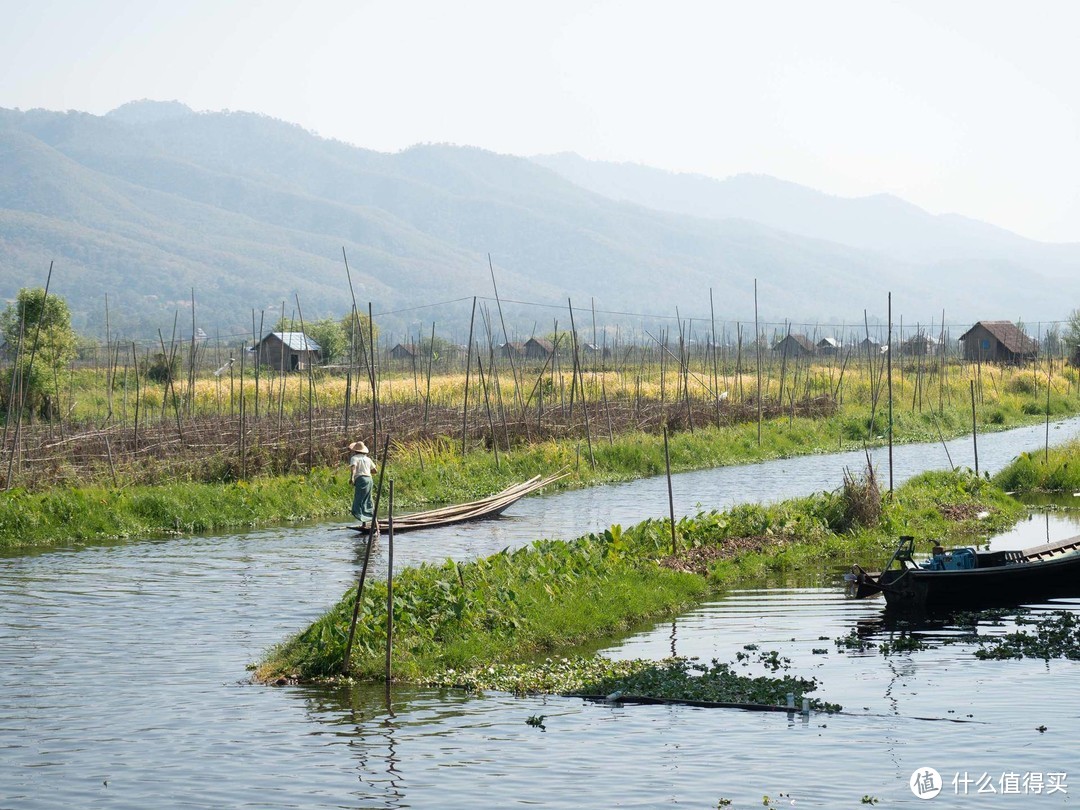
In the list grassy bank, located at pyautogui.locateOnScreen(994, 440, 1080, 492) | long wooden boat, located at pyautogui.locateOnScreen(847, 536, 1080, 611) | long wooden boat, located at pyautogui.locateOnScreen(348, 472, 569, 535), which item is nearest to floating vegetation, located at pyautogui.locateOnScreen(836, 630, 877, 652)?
long wooden boat, located at pyautogui.locateOnScreen(847, 536, 1080, 611)

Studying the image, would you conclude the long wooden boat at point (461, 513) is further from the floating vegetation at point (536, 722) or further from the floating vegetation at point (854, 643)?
the floating vegetation at point (536, 722)

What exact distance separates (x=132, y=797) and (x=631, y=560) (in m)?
8.94

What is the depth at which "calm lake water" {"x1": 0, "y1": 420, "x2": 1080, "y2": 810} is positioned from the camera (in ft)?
29.8

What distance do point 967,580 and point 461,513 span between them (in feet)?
32.6

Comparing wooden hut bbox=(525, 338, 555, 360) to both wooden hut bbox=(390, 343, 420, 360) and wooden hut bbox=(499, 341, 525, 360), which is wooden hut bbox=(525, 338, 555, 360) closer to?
wooden hut bbox=(499, 341, 525, 360)

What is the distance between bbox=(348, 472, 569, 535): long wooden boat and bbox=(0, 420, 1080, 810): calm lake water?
197 inches

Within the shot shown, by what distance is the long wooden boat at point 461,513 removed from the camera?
2135 cm

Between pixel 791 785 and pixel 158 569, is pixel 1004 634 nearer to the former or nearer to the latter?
pixel 791 785

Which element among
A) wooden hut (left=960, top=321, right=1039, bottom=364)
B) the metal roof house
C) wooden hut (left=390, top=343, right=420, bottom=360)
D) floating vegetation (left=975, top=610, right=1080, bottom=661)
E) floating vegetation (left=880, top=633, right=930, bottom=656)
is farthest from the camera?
wooden hut (left=390, top=343, right=420, bottom=360)

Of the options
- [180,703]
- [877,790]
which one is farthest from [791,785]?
[180,703]

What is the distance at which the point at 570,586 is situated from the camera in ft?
49.2

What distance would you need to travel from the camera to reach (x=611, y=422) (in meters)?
35.8

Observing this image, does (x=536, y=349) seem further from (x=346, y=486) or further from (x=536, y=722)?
(x=536, y=722)

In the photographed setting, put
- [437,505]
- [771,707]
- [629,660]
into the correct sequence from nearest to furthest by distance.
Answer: [771,707]
[629,660]
[437,505]
